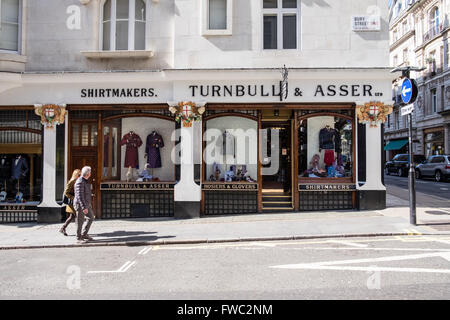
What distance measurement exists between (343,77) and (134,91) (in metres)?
6.69

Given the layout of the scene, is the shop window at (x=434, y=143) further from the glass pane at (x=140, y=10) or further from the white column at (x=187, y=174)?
the glass pane at (x=140, y=10)

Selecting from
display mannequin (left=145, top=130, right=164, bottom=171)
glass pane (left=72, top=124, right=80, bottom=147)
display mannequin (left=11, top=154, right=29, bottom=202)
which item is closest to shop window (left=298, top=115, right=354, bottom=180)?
display mannequin (left=145, top=130, right=164, bottom=171)

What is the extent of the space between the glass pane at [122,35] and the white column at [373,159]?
842 cm

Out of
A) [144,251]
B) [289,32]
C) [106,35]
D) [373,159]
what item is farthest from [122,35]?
[373,159]

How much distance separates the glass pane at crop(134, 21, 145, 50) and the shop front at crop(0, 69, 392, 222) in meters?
1.30

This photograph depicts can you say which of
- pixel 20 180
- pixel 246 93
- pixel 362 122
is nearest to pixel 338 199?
pixel 362 122

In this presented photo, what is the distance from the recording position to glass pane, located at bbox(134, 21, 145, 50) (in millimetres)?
12102

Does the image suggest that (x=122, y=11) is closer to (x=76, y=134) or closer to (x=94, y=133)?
(x=94, y=133)

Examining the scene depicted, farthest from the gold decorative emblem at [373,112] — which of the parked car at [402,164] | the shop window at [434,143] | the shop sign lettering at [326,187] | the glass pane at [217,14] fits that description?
the shop window at [434,143]

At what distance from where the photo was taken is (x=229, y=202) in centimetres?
1180

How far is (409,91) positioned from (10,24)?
12567mm

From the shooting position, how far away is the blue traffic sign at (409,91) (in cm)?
930

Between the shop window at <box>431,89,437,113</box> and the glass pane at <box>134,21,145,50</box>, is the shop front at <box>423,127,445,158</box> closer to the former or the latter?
the shop window at <box>431,89,437,113</box>
